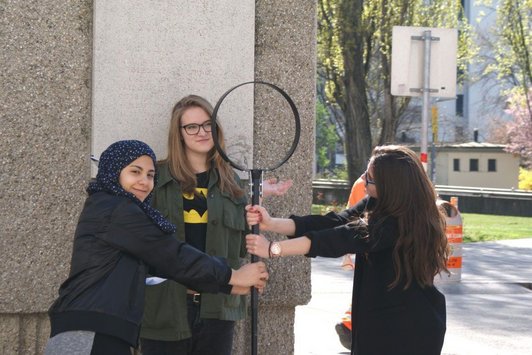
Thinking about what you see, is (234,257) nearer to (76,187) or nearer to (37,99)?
(76,187)

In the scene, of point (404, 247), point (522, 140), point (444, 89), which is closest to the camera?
point (404, 247)

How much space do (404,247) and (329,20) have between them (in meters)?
19.8

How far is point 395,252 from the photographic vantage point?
430cm

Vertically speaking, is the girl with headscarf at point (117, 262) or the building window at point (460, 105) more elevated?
the building window at point (460, 105)

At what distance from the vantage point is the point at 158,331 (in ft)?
14.8

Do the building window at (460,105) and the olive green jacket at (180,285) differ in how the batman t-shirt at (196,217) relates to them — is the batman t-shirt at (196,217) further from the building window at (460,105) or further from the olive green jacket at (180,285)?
the building window at (460,105)

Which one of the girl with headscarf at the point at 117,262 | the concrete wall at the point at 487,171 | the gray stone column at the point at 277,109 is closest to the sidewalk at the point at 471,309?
the gray stone column at the point at 277,109

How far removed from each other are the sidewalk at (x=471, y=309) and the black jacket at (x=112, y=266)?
14.3 feet

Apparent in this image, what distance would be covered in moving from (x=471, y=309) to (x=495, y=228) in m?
16.2

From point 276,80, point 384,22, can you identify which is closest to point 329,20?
point 384,22

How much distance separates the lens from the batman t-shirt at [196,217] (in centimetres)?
459

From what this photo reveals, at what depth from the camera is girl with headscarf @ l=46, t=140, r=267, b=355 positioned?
12.0ft

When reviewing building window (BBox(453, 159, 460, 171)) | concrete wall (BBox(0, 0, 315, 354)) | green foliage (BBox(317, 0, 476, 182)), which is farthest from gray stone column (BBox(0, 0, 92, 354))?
building window (BBox(453, 159, 460, 171))

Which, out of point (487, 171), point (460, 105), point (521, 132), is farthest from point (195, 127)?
point (460, 105)
